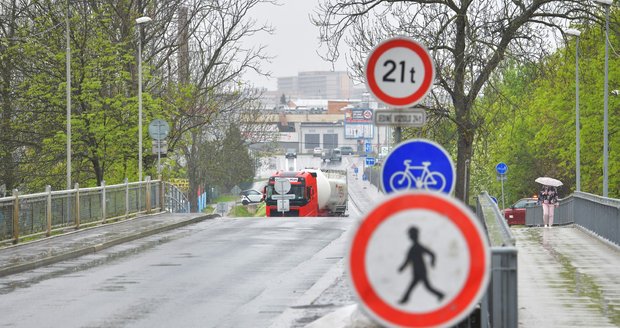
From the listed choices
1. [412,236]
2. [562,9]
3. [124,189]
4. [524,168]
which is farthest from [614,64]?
[412,236]

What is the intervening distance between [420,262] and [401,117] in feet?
11.4

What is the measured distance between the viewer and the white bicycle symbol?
872 centimetres

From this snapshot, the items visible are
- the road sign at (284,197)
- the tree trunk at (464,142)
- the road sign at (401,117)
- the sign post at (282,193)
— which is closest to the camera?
the road sign at (401,117)

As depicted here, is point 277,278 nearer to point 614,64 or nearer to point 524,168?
point 614,64

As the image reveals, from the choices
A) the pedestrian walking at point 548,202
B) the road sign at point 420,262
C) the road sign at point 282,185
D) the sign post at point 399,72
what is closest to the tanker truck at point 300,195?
the road sign at point 282,185

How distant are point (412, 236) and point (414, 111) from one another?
3.51 metres

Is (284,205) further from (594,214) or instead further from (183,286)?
(183,286)

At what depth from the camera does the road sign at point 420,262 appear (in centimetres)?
530

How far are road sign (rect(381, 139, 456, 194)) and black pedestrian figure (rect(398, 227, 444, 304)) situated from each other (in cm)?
305

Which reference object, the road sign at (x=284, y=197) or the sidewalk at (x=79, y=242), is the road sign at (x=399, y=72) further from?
the road sign at (x=284, y=197)

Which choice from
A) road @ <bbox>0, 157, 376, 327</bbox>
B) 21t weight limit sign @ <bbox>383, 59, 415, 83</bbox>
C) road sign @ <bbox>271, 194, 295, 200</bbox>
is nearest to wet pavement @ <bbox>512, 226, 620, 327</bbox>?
road @ <bbox>0, 157, 376, 327</bbox>

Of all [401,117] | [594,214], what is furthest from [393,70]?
[594,214]

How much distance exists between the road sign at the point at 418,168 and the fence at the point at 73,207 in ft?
55.2

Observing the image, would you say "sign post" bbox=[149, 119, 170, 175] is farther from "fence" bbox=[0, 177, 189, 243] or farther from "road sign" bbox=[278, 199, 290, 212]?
"road sign" bbox=[278, 199, 290, 212]
